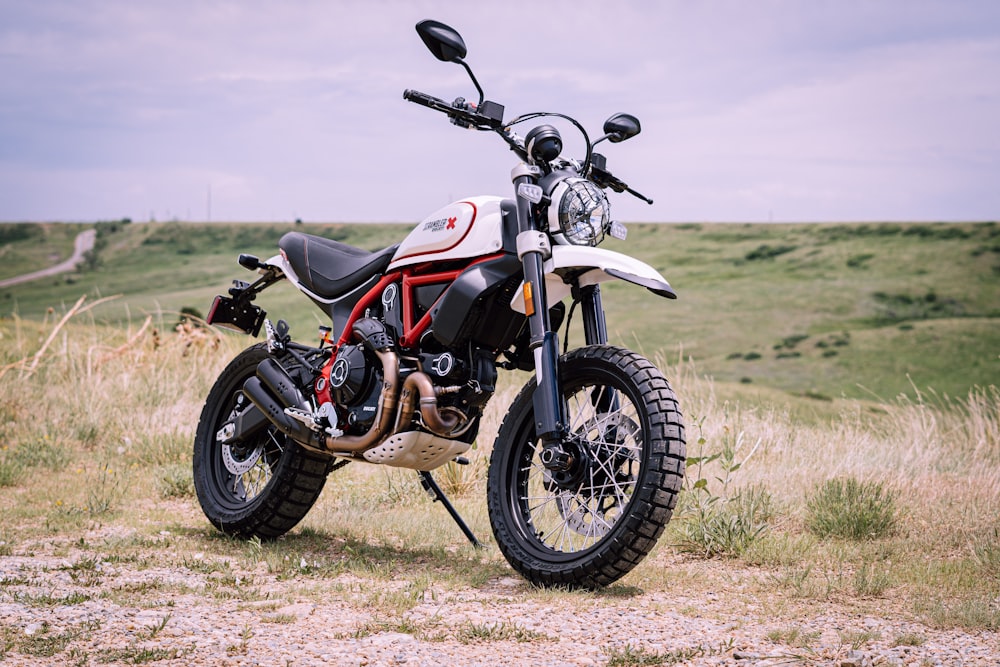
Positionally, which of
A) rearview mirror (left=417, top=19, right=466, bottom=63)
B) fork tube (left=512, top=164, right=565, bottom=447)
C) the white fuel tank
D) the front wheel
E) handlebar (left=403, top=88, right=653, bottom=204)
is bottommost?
the front wheel

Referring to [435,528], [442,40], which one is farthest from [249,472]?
[442,40]

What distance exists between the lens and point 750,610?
3994 millimetres

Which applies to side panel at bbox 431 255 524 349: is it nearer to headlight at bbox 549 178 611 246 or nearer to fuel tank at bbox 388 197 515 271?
fuel tank at bbox 388 197 515 271

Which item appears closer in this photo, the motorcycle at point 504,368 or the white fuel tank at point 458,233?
the motorcycle at point 504,368

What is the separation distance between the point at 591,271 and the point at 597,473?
0.91 m

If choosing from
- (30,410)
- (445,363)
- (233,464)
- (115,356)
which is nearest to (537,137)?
(445,363)

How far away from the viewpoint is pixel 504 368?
187 inches

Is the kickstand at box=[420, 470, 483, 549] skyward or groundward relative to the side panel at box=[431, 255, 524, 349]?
groundward

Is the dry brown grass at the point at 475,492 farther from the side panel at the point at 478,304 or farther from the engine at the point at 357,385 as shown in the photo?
the side panel at the point at 478,304

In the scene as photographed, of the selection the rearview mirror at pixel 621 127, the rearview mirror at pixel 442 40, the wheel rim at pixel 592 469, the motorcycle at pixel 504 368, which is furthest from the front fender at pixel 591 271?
the rearview mirror at pixel 442 40

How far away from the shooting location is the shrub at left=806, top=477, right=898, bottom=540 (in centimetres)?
543

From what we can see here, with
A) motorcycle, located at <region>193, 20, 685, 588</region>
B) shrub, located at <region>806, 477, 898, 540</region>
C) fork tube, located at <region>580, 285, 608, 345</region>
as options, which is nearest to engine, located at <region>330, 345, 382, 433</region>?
motorcycle, located at <region>193, 20, 685, 588</region>

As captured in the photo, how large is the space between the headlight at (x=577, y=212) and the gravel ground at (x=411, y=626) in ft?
5.27

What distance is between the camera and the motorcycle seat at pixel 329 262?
5.20 meters
